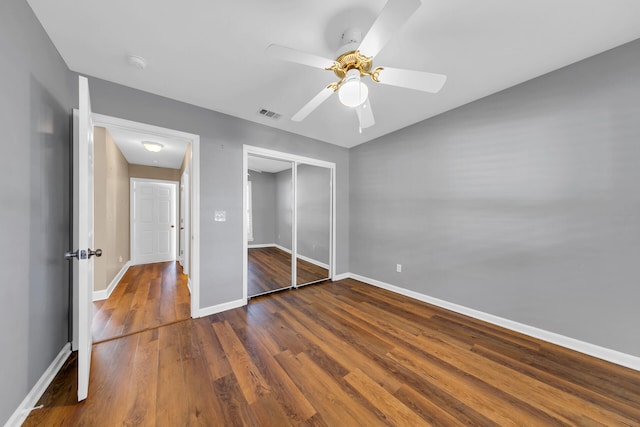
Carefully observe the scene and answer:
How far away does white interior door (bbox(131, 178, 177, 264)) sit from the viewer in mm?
4867

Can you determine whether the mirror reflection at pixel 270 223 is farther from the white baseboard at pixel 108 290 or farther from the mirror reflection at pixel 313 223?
the white baseboard at pixel 108 290

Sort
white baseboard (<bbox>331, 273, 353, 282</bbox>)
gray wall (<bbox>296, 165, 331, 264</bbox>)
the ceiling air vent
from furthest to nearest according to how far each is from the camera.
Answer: white baseboard (<bbox>331, 273, 353, 282</bbox>) < gray wall (<bbox>296, 165, 331, 264</bbox>) < the ceiling air vent

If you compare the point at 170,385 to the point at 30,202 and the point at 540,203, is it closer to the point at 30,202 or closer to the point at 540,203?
the point at 30,202

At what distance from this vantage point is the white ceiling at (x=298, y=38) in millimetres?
1357

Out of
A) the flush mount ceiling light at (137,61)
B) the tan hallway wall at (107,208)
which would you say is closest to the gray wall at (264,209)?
the flush mount ceiling light at (137,61)

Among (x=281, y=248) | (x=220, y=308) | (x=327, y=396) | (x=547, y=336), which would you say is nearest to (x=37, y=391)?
(x=220, y=308)

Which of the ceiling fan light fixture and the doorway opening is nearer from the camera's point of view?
the ceiling fan light fixture

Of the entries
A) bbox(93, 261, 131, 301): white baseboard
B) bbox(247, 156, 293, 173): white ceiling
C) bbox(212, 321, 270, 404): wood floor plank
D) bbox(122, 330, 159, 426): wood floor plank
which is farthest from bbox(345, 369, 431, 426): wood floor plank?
bbox(93, 261, 131, 301): white baseboard

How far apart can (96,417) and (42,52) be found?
247 centimetres

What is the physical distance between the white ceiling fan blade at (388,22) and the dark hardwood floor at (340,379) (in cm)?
225

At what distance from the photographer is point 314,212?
12.4 ft

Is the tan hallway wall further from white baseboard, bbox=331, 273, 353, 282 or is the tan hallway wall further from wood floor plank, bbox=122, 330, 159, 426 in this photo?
white baseboard, bbox=331, 273, 353, 282

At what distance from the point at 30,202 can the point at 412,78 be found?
2.64 m

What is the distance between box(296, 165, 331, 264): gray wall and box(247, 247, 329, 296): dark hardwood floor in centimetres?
23
